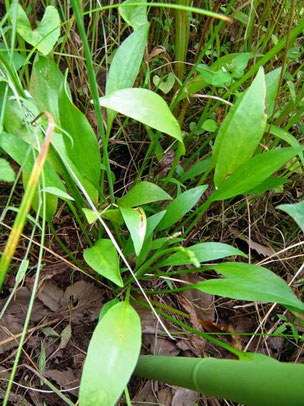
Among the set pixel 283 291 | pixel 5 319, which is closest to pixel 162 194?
pixel 283 291

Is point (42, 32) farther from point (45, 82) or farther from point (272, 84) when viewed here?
point (272, 84)

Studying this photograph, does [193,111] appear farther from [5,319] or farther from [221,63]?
[5,319]

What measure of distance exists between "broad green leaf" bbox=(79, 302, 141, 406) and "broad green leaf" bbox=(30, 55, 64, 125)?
389mm

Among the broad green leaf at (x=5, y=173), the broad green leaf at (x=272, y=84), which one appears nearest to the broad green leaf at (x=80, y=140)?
the broad green leaf at (x=5, y=173)

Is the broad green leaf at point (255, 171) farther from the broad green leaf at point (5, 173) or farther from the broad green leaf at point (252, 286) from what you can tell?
the broad green leaf at point (5, 173)

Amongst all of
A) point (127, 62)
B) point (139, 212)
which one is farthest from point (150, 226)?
point (127, 62)

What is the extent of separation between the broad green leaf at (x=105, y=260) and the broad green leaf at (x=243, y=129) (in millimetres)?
242

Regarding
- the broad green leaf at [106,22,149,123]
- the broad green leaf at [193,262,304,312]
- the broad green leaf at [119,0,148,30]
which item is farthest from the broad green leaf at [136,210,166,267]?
the broad green leaf at [119,0,148,30]

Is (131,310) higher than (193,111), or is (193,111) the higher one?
(193,111)

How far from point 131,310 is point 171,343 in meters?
0.21

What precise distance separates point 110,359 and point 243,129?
42 cm

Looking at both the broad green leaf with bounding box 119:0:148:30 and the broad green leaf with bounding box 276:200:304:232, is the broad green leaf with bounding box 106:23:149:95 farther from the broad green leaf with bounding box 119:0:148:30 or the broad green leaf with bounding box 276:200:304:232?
the broad green leaf with bounding box 276:200:304:232

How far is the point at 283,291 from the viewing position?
0.66 metres

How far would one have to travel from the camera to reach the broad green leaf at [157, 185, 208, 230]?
79 cm
